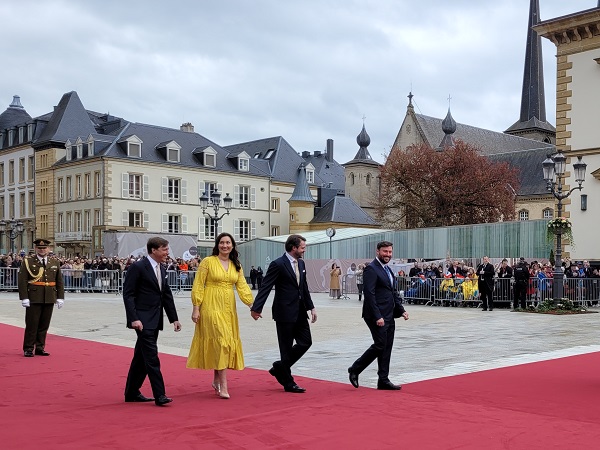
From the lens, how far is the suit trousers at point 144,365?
7.93 metres

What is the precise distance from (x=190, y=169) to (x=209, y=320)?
5913cm

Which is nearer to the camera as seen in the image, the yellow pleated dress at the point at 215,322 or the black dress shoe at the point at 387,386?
the yellow pleated dress at the point at 215,322

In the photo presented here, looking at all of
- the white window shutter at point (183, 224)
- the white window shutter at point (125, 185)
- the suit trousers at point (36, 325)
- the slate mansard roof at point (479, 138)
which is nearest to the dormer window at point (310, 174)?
the white window shutter at point (183, 224)

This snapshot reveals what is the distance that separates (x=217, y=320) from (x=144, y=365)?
33.9 inches

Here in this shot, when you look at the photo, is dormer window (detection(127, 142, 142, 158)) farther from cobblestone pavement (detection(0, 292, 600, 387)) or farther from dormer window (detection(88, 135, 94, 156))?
cobblestone pavement (detection(0, 292, 600, 387))

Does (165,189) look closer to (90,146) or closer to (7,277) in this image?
(90,146)

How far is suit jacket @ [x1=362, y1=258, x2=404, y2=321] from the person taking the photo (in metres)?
9.16

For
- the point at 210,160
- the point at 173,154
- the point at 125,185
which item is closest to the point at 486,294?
the point at 125,185

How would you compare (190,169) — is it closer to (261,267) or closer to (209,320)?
(261,267)

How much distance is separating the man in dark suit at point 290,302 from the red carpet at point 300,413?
49 cm

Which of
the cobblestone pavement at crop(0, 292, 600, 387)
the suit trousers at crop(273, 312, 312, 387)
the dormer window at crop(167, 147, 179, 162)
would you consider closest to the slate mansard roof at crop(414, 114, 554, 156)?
the dormer window at crop(167, 147, 179, 162)

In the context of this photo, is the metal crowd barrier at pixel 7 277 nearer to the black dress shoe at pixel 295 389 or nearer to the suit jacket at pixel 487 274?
the suit jacket at pixel 487 274

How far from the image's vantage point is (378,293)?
30.5 ft

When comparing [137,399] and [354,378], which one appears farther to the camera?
[354,378]
